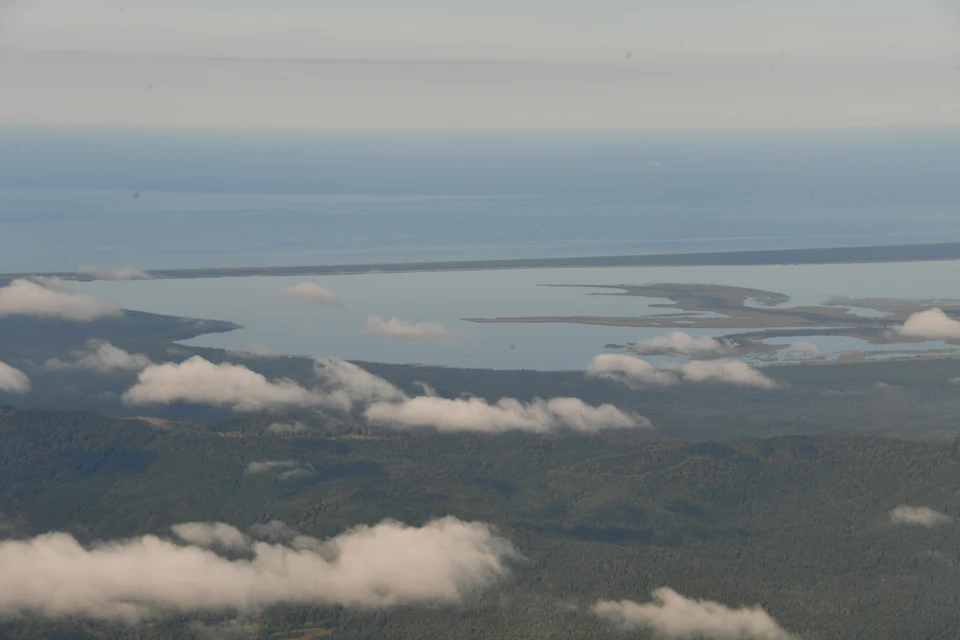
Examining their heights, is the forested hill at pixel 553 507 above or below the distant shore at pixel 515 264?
below

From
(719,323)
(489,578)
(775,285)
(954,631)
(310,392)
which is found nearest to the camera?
(954,631)

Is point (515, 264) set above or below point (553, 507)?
above

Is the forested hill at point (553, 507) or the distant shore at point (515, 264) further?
the distant shore at point (515, 264)

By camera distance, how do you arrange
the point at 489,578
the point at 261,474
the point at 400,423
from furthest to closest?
the point at 400,423 → the point at 261,474 → the point at 489,578

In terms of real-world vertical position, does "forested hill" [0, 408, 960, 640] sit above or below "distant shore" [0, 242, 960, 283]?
below

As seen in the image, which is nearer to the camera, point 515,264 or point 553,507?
point 553,507

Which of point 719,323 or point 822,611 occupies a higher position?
point 719,323

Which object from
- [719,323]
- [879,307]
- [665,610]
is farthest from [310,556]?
[879,307]

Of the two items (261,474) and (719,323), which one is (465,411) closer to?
(261,474)
